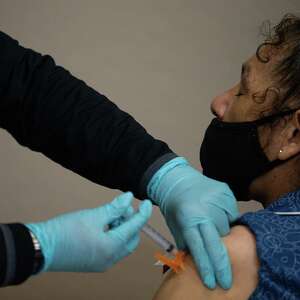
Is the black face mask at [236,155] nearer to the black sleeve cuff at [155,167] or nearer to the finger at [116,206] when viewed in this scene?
the black sleeve cuff at [155,167]

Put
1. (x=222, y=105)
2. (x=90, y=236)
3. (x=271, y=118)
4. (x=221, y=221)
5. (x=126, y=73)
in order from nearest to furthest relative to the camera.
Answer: (x=90, y=236), (x=221, y=221), (x=271, y=118), (x=222, y=105), (x=126, y=73)

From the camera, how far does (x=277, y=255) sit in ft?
2.61

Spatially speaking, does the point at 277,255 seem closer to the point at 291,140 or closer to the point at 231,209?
the point at 231,209

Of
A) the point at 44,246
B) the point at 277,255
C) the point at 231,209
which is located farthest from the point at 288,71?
the point at 44,246

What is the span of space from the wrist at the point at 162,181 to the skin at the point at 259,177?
21cm

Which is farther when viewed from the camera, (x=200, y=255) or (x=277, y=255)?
(x=200, y=255)

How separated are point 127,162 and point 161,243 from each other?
0.31 meters

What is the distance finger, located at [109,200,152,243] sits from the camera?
88cm

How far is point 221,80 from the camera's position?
223 centimetres

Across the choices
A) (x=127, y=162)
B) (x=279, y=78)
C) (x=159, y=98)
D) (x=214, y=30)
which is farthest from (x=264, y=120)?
(x=214, y=30)

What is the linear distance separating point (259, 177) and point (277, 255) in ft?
1.20

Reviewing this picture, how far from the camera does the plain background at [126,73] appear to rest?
6.52 feet

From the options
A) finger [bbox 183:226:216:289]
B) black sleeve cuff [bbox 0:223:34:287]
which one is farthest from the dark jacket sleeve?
black sleeve cuff [bbox 0:223:34:287]

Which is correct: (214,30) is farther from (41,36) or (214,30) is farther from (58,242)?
(58,242)
